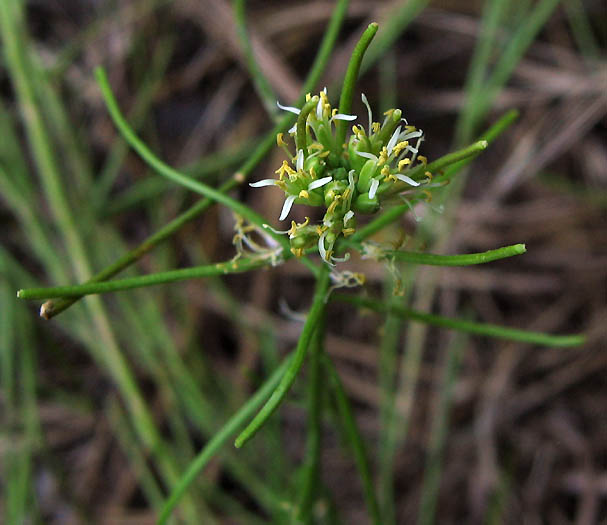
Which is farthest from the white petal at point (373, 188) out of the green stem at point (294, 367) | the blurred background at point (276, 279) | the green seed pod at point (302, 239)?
the blurred background at point (276, 279)

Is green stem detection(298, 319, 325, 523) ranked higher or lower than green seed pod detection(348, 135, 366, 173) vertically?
lower

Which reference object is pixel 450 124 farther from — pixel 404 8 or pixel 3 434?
pixel 3 434

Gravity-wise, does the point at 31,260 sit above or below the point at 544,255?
above

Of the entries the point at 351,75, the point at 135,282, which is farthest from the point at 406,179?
the point at 135,282

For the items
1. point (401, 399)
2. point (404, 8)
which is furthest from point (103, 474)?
point (404, 8)

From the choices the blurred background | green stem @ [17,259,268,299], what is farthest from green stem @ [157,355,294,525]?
the blurred background

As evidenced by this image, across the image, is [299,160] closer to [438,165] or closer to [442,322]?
[438,165]

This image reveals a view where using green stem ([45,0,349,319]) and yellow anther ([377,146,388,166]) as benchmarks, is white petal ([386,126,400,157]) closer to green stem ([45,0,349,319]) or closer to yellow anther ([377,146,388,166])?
yellow anther ([377,146,388,166])
